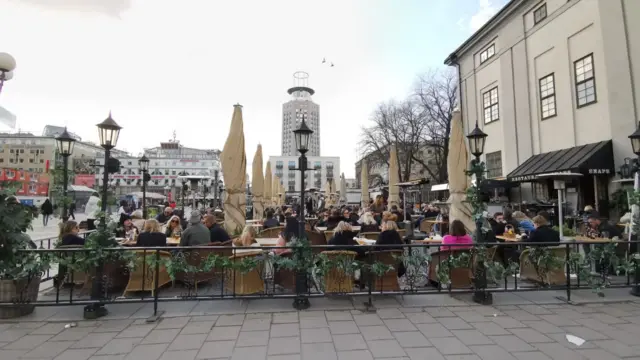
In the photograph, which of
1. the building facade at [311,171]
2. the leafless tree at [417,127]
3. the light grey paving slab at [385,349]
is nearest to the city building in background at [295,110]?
the building facade at [311,171]

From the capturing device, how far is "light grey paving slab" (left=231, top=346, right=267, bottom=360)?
3.50 metres

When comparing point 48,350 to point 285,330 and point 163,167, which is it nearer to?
point 285,330

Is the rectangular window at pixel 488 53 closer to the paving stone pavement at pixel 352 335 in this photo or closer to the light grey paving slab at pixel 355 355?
the paving stone pavement at pixel 352 335

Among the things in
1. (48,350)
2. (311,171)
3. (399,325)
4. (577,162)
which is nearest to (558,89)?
(577,162)

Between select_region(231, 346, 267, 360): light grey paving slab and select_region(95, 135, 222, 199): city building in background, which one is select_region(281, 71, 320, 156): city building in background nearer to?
select_region(95, 135, 222, 199): city building in background

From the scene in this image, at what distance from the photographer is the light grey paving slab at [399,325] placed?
4268mm

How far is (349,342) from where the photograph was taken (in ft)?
12.7

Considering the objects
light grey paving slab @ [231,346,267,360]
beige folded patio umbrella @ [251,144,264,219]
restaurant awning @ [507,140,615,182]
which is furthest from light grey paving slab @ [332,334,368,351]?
restaurant awning @ [507,140,615,182]

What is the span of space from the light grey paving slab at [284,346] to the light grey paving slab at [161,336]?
1305 millimetres

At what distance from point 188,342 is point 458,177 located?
7.15m

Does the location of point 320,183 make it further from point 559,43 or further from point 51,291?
point 51,291

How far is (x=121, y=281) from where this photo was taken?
5.67 metres

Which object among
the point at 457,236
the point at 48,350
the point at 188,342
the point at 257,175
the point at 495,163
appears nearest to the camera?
the point at 48,350

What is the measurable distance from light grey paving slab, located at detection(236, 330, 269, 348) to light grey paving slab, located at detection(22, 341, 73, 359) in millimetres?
2055
